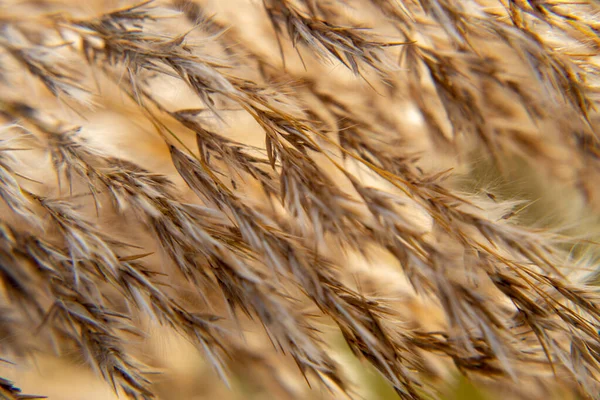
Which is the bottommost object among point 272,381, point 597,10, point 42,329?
point 272,381

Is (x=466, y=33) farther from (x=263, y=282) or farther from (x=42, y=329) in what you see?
(x=42, y=329)

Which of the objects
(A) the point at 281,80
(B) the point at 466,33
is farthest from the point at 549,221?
(A) the point at 281,80

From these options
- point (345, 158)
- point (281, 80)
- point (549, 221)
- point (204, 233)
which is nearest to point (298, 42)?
point (281, 80)

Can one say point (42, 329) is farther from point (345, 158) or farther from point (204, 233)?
point (345, 158)

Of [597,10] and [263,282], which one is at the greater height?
[597,10]

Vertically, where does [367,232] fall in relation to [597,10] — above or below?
below

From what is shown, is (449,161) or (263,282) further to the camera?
(449,161)
